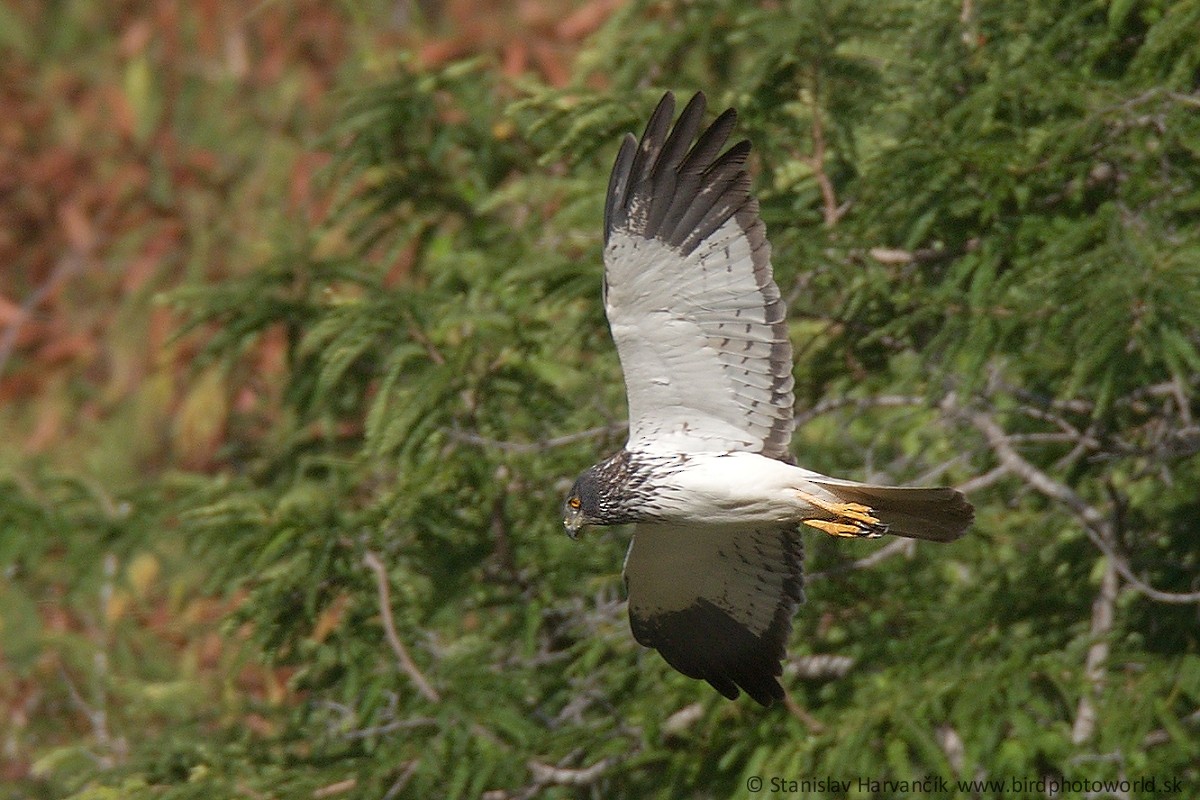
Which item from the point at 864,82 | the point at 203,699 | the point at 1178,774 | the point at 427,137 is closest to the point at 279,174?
the point at 427,137

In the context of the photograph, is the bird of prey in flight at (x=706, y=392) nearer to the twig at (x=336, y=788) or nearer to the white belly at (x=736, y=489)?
the white belly at (x=736, y=489)

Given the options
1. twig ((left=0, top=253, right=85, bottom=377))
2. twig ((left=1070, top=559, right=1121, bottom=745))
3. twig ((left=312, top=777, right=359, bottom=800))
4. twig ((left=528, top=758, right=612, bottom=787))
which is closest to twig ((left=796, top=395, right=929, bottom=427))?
twig ((left=1070, top=559, right=1121, bottom=745))

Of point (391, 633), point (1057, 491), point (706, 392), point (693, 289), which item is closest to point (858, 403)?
point (1057, 491)

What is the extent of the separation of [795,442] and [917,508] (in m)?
1.90

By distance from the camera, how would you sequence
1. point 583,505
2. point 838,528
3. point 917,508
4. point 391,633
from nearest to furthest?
point 917,508, point 838,528, point 583,505, point 391,633

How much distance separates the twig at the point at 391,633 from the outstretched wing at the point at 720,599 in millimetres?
771

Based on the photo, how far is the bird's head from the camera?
465 cm

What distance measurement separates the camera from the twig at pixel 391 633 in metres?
5.34

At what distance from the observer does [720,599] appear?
5238mm

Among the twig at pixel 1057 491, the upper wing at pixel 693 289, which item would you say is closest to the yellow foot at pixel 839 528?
the upper wing at pixel 693 289

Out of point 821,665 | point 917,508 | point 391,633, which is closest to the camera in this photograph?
point 917,508

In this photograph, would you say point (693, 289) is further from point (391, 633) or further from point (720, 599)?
point (391, 633)

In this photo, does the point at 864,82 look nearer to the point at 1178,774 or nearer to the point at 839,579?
the point at 839,579

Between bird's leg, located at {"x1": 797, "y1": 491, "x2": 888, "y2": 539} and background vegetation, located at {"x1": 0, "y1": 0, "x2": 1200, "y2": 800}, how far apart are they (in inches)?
26.1
